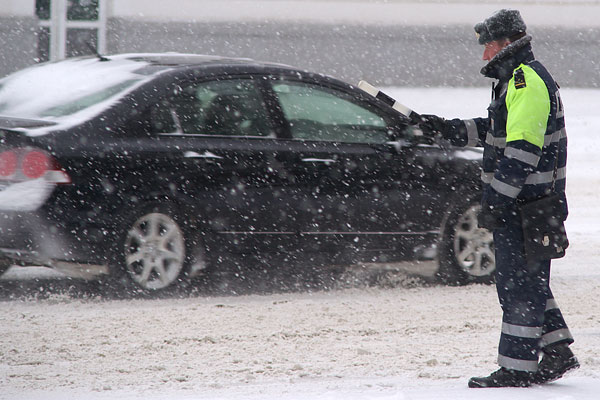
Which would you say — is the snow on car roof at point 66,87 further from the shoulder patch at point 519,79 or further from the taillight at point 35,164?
the shoulder patch at point 519,79

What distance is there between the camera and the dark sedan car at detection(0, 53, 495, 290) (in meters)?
6.35

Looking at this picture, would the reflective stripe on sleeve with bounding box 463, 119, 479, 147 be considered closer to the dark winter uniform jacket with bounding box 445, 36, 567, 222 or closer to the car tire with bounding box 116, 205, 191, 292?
the dark winter uniform jacket with bounding box 445, 36, 567, 222

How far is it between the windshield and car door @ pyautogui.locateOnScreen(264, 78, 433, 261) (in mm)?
1063

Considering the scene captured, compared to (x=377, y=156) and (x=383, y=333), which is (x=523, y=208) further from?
(x=377, y=156)

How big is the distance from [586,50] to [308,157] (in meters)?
17.6

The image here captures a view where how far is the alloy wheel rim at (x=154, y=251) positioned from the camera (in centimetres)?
664

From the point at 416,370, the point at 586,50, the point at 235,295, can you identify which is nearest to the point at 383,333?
the point at 416,370

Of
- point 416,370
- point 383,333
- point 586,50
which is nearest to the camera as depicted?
point 416,370

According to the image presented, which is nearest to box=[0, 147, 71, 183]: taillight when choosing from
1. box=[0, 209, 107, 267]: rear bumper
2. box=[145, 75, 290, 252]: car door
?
box=[0, 209, 107, 267]: rear bumper

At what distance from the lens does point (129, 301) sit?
6.69 m

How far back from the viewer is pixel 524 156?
444 cm

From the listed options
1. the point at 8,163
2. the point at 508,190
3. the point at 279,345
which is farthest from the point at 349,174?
the point at 508,190

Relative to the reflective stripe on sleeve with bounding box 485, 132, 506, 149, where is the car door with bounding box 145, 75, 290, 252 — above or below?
below

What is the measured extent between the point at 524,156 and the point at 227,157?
2.80 m
